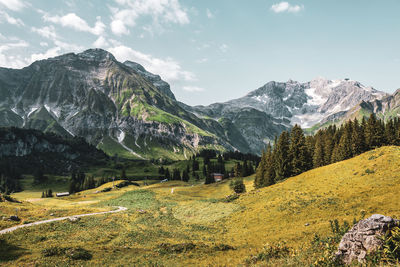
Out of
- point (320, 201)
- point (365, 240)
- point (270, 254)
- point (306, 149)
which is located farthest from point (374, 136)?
point (365, 240)

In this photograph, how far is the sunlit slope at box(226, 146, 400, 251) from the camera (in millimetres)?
31180

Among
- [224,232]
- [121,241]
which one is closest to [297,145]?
[224,232]

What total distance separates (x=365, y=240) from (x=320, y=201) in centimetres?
2840

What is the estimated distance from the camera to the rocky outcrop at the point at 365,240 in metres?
13.9

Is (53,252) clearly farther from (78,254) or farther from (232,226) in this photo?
(232,226)

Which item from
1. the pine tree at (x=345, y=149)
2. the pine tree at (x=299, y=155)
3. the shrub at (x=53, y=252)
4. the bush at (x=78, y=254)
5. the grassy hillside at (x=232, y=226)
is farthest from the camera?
the pine tree at (x=345, y=149)

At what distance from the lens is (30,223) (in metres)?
42.8

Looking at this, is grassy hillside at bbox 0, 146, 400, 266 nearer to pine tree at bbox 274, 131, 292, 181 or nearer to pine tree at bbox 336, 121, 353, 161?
pine tree at bbox 274, 131, 292, 181

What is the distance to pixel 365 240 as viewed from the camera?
14.4 meters

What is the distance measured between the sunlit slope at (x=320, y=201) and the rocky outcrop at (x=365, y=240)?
12.0 metres

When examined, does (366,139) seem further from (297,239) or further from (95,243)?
(95,243)

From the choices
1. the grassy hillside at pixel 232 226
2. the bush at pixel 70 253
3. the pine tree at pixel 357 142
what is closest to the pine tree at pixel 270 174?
the grassy hillside at pixel 232 226

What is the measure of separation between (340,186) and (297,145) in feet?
111

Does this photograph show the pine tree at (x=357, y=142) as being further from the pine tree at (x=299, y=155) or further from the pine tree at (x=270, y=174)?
A: the pine tree at (x=270, y=174)
